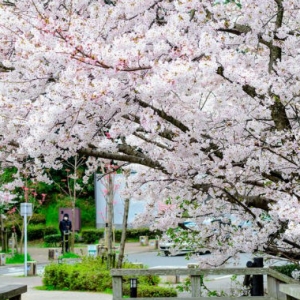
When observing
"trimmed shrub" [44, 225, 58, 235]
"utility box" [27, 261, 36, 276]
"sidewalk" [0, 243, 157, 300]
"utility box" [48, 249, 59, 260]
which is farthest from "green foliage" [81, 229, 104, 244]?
"utility box" [27, 261, 36, 276]

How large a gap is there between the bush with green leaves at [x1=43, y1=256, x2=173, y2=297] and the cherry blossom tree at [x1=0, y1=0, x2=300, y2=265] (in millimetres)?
5535

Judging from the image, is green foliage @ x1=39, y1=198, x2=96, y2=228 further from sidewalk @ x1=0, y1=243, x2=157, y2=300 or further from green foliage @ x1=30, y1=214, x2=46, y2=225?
sidewalk @ x1=0, y1=243, x2=157, y2=300

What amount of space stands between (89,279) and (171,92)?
9737 millimetres

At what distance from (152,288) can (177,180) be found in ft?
21.4

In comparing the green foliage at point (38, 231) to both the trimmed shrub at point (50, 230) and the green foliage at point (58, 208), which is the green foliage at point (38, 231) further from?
the green foliage at point (58, 208)

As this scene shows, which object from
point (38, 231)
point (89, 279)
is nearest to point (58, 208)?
point (38, 231)

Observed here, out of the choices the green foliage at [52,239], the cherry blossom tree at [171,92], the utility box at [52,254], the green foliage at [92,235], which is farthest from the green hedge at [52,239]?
the cherry blossom tree at [171,92]

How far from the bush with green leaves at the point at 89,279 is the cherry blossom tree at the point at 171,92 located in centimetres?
553

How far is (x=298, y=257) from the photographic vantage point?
26.2 feet

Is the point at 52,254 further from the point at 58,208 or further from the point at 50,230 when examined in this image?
the point at 58,208

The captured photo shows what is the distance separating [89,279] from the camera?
1568cm

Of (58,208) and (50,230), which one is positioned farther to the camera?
(58,208)

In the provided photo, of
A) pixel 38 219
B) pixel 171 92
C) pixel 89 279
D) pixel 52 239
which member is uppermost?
pixel 171 92

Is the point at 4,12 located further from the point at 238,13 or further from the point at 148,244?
the point at 148,244
